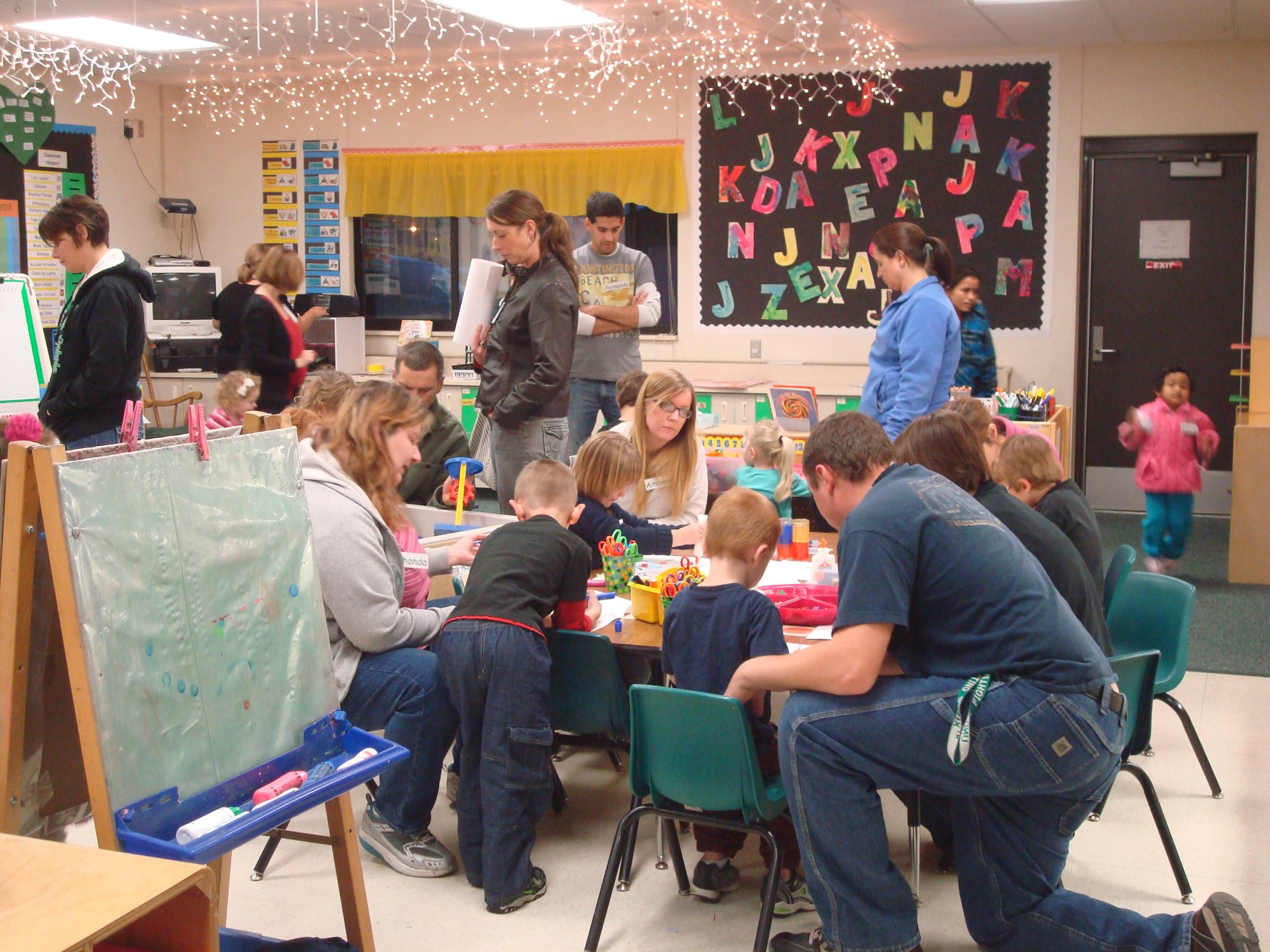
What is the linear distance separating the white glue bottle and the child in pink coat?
4858 millimetres

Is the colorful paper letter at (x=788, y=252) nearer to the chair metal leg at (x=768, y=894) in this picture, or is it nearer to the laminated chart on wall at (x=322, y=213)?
the laminated chart on wall at (x=322, y=213)

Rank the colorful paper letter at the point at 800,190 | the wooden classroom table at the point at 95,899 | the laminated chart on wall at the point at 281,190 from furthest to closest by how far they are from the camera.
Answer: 1. the laminated chart on wall at the point at 281,190
2. the colorful paper letter at the point at 800,190
3. the wooden classroom table at the point at 95,899

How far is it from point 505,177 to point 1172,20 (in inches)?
166

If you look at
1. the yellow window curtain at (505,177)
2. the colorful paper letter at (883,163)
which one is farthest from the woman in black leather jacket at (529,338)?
the colorful paper letter at (883,163)

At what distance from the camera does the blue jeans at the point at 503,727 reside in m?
2.71

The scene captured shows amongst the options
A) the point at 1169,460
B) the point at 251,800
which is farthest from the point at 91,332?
the point at 1169,460

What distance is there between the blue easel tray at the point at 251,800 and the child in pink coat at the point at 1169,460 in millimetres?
4555

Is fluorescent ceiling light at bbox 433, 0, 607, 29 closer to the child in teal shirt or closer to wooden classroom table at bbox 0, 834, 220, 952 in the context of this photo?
the child in teal shirt

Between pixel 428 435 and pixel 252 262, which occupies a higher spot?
pixel 252 262

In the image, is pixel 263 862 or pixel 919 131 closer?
pixel 263 862

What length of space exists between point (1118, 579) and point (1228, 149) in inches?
188

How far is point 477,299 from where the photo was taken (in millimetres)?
4523

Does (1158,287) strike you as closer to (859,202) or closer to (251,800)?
(859,202)

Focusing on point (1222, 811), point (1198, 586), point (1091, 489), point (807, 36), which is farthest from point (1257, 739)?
point (807, 36)
